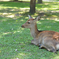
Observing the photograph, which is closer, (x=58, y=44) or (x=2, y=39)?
(x=58, y=44)

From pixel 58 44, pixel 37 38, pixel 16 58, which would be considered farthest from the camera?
pixel 37 38

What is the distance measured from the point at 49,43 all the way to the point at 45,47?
9.7 inches

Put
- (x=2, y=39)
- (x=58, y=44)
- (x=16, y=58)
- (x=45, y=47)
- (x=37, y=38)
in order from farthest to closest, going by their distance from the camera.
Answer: (x=2, y=39) < (x=37, y=38) < (x=45, y=47) < (x=58, y=44) < (x=16, y=58)

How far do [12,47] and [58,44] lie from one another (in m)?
1.56

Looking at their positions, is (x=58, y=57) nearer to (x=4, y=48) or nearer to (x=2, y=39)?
(x=4, y=48)

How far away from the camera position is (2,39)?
22.1 feet

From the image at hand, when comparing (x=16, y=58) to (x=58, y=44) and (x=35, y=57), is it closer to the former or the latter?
(x=35, y=57)

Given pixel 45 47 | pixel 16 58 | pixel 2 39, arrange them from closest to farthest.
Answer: pixel 16 58
pixel 45 47
pixel 2 39

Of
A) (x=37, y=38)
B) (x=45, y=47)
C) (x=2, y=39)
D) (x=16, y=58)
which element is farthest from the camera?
(x=2, y=39)

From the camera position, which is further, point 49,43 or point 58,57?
point 49,43

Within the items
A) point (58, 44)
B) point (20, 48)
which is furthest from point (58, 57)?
point (20, 48)

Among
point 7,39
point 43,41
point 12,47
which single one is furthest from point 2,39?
point 43,41

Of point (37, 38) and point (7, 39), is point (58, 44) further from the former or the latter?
point (7, 39)

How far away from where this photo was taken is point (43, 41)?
564 centimetres
